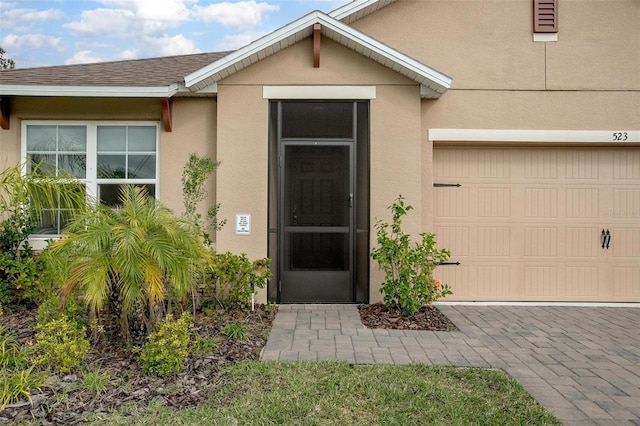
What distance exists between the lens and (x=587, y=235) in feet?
25.2

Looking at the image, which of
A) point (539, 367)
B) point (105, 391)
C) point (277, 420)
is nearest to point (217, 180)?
point (105, 391)

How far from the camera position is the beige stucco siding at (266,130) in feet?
23.2

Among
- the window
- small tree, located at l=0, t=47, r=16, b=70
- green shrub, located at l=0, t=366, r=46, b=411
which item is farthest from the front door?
small tree, located at l=0, t=47, r=16, b=70

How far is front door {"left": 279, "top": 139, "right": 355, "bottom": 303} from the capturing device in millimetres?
7102

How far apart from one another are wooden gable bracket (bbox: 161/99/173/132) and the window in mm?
271

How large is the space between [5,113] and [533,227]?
27.6ft

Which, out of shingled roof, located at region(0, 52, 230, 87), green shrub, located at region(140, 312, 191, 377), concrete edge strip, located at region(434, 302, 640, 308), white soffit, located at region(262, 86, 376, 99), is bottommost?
concrete edge strip, located at region(434, 302, 640, 308)

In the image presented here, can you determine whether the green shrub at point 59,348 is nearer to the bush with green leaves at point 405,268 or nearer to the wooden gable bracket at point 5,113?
the bush with green leaves at point 405,268

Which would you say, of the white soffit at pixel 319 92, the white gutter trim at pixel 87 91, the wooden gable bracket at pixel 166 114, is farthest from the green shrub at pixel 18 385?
the white soffit at pixel 319 92

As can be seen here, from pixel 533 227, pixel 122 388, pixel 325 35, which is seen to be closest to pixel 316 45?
pixel 325 35

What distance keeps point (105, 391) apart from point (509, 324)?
16.1 ft

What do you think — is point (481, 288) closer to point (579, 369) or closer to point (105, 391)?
point (579, 369)

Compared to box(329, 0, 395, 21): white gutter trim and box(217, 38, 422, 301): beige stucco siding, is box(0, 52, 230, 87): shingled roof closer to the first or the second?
box(217, 38, 422, 301): beige stucco siding

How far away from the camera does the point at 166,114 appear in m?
7.10
